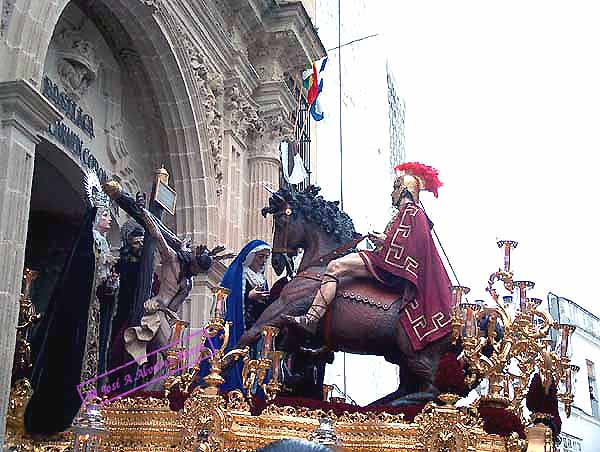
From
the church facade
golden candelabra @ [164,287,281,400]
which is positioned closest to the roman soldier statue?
golden candelabra @ [164,287,281,400]

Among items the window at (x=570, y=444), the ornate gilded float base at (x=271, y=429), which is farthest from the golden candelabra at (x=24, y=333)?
the window at (x=570, y=444)

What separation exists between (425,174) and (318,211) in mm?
782

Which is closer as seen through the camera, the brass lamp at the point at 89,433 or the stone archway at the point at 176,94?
the brass lamp at the point at 89,433

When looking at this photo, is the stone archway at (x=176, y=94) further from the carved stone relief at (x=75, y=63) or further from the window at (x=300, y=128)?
the window at (x=300, y=128)

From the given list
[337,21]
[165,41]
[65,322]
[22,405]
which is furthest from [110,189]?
[337,21]

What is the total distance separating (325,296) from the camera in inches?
205

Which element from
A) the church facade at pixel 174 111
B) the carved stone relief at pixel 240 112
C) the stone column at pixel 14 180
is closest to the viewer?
the stone column at pixel 14 180

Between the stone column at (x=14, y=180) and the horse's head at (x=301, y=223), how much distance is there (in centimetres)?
192

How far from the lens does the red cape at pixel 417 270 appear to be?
198 inches

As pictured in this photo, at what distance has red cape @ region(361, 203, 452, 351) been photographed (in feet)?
16.5

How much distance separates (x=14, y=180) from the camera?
20.9ft

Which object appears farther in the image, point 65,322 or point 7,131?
point 7,131

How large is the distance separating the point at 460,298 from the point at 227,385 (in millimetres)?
1541

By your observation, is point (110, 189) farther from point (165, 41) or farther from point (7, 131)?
point (165, 41)
